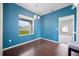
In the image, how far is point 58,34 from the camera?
369 cm

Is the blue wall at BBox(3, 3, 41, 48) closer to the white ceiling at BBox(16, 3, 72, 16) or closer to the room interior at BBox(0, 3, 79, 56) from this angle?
the room interior at BBox(0, 3, 79, 56)

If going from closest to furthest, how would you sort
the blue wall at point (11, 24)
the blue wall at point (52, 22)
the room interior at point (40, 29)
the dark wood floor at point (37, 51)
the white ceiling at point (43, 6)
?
the dark wood floor at point (37, 51)
the room interior at point (40, 29)
the blue wall at point (11, 24)
the white ceiling at point (43, 6)
the blue wall at point (52, 22)

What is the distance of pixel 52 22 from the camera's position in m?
4.06

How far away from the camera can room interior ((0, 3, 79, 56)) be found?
7.23 feet

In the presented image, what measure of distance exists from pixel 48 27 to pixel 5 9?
2691 millimetres

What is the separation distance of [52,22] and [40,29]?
3.75ft

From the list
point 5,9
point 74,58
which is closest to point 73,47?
point 74,58

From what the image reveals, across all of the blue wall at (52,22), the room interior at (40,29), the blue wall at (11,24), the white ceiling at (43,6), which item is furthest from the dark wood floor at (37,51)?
the white ceiling at (43,6)

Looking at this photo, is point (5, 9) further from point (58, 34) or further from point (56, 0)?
point (58, 34)

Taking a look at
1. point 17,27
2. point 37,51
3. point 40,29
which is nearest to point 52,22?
point 40,29

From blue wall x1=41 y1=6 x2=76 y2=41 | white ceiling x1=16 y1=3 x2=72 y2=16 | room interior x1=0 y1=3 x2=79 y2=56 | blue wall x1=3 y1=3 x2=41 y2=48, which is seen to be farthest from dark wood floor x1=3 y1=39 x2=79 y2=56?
white ceiling x1=16 y1=3 x2=72 y2=16

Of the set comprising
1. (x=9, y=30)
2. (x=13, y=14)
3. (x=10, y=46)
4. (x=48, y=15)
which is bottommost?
(x=10, y=46)

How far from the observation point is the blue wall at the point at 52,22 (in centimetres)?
328

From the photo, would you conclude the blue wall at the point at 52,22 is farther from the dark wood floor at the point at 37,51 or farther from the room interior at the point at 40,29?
the dark wood floor at the point at 37,51
